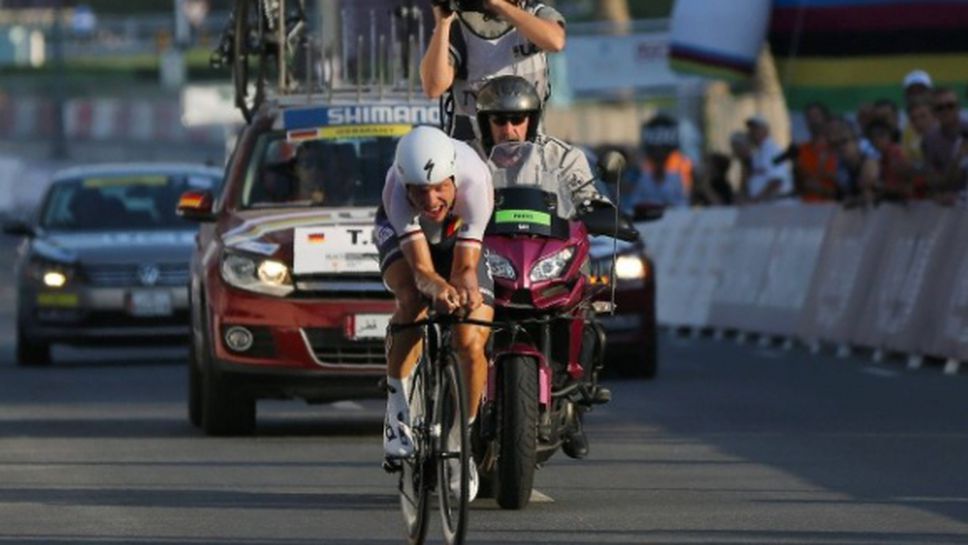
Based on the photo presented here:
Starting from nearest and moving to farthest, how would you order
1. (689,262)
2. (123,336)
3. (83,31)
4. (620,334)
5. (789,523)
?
(789,523)
(620,334)
(123,336)
(689,262)
(83,31)

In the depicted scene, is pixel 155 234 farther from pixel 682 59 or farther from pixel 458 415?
pixel 458 415

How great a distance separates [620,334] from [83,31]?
326ft

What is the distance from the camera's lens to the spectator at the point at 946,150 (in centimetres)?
2245

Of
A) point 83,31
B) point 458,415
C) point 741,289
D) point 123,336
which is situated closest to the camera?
point 458,415

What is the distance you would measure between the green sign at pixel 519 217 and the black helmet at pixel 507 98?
53cm

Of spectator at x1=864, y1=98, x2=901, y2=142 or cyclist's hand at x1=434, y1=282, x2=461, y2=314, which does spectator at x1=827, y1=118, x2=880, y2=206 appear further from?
cyclist's hand at x1=434, y1=282, x2=461, y2=314

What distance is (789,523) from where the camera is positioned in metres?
11.7

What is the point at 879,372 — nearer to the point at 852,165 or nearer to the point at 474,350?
the point at 852,165

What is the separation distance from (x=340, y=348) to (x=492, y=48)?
340cm

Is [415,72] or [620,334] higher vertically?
[415,72]

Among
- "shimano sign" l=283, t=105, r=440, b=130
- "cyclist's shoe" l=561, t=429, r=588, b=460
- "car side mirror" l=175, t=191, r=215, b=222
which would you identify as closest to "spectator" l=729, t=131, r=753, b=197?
"shimano sign" l=283, t=105, r=440, b=130

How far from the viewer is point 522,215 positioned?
12.2 metres

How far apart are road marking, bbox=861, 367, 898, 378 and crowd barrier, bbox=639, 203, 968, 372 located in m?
0.37

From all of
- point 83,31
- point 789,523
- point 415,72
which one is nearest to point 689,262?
point 415,72
